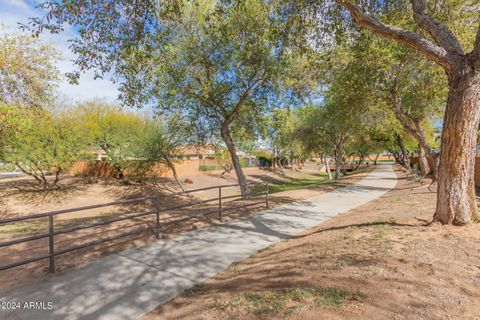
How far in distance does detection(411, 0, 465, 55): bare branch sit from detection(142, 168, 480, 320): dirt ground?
3.31 meters

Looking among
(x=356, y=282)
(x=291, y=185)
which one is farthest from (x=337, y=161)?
(x=356, y=282)

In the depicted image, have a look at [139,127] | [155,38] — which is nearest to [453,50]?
[155,38]

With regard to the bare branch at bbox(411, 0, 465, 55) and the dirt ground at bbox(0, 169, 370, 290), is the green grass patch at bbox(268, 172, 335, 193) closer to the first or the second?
the dirt ground at bbox(0, 169, 370, 290)

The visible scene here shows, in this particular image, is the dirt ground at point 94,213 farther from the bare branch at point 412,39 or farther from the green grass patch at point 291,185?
the bare branch at point 412,39

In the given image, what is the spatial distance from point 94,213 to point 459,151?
54.7ft

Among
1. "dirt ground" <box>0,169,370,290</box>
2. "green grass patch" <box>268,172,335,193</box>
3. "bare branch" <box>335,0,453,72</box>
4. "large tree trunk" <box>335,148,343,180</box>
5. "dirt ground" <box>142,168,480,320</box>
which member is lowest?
"green grass patch" <box>268,172,335,193</box>

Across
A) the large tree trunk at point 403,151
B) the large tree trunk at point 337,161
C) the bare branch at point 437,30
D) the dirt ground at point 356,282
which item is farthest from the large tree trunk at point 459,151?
the large tree trunk at point 403,151

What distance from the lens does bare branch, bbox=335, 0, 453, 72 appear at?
15.5 ft

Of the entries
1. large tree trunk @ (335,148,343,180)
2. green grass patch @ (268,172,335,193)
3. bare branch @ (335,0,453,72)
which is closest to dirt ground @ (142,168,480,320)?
bare branch @ (335,0,453,72)

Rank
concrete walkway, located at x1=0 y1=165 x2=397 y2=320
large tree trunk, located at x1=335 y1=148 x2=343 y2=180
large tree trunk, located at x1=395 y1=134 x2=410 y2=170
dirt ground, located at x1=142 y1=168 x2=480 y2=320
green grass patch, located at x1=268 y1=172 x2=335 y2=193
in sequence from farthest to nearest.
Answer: large tree trunk, located at x1=395 y1=134 x2=410 y2=170, large tree trunk, located at x1=335 y1=148 x2=343 y2=180, green grass patch, located at x1=268 y1=172 x2=335 y2=193, concrete walkway, located at x1=0 y1=165 x2=397 y2=320, dirt ground, located at x1=142 y1=168 x2=480 y2=320

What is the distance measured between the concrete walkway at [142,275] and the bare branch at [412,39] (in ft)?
15.4

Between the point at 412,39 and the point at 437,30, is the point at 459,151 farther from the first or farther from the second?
the point at 437,30

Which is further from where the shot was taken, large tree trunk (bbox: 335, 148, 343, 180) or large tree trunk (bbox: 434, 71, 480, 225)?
large tree trunk (bbox: 335, 148, 343, 180)

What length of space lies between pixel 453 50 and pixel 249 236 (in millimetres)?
5585
